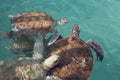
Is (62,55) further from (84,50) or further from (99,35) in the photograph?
(99,35)

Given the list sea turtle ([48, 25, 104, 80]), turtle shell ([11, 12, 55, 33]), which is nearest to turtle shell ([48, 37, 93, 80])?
sea turtle ([48, 25, 104, 80])

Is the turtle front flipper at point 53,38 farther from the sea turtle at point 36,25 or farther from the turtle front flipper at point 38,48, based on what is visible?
the turtle front flipper at point 38,48

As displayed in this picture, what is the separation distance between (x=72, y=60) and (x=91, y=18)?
3.85 metres

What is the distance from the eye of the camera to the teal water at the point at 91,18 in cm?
757

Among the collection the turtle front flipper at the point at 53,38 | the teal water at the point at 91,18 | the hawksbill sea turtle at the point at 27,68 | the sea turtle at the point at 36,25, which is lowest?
the teal water at the point at 91,18

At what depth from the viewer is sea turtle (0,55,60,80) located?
481 cm

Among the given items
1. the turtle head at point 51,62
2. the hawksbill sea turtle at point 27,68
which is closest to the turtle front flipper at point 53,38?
the hawksbill sea turtle at point 27,68

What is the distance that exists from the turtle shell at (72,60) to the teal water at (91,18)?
6.21ft

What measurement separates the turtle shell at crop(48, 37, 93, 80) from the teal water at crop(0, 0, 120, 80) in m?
1.89

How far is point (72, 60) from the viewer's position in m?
5.16

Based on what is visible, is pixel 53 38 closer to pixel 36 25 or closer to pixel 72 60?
pixel 36 25

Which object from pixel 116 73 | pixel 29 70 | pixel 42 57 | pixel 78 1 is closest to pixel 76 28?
pixel 42 57

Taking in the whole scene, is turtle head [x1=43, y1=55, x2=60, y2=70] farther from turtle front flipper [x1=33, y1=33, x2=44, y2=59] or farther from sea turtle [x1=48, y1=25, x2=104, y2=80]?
turtle front flipper [x1=33, y1=33, x2=44, y2=59]

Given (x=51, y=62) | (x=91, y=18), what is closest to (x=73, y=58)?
(x=51, y=62)
